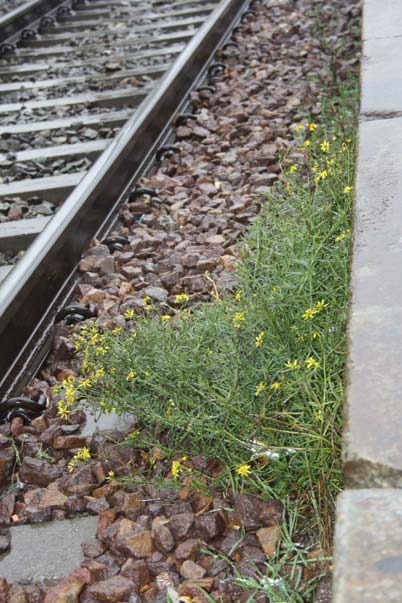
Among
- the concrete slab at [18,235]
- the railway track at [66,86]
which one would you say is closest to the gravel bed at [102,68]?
the railway track at [66,86]

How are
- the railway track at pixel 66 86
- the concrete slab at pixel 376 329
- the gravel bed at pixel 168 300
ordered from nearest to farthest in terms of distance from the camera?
the concrete slab at pixel 376 329 < the gravel bed at pixel 168 300 < the railway track at pixel 66 86

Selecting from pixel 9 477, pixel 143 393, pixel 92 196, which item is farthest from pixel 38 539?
pixel 92 196

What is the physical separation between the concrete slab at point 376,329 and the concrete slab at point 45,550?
1.00m

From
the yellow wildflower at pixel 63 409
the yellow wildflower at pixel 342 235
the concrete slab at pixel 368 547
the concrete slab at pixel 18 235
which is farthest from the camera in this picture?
the concrete slab at pixel 18 235

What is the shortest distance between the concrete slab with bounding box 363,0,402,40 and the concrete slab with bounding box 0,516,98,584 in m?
2.91

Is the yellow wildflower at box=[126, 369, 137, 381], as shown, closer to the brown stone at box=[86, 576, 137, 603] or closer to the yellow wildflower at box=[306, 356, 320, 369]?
the yellow wildflower at box=[306, 356, 320, 369]

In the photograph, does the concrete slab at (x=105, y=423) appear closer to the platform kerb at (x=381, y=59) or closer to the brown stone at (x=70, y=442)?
the brown stone at (x=70, y=442)

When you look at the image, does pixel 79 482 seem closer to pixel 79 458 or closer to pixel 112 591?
pixel 79 458

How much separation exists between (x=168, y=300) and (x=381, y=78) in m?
1.23

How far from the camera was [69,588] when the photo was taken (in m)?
2.32

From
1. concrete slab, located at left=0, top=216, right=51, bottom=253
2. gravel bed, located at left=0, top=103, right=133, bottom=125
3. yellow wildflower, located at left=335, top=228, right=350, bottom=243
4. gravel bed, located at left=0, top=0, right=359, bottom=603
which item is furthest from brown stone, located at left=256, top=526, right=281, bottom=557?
gravel bed, located at left=0, top=103, right=133, bottom=125

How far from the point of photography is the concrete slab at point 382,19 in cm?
456

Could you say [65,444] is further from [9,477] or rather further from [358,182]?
[358,182]

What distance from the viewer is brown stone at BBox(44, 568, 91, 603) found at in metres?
2.30
